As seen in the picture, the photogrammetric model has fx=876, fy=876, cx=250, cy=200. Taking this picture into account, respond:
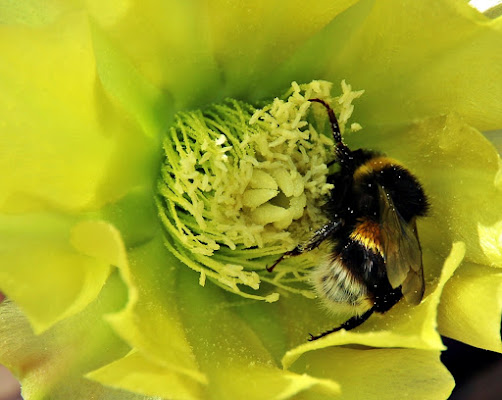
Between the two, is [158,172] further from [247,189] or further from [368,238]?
[368,238]

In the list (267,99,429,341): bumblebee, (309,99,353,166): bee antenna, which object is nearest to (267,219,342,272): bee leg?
(267,99,429,341): bumblebee

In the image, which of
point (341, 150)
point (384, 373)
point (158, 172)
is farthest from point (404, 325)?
point (158, 172)

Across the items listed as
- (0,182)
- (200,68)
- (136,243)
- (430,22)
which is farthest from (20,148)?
(430,22)

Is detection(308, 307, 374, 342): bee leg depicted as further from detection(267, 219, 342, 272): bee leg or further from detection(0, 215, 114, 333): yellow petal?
detection(0, 215, 114, 333): yellow petal

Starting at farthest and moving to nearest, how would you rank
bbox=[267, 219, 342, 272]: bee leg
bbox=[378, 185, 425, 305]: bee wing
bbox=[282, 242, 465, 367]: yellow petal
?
1. bbox=[267, 219, 342, 272]: bee leg
2. bbox=[378, 185, 425, 305]: bee wing
3. bbox=[282, 242, 465, 367]: yellow petal

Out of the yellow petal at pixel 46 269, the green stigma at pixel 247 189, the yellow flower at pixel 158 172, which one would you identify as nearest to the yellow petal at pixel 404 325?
the yellow flower at pixel 158 172

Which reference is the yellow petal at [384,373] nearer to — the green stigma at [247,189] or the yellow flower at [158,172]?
the yellow flower at [158,172]
